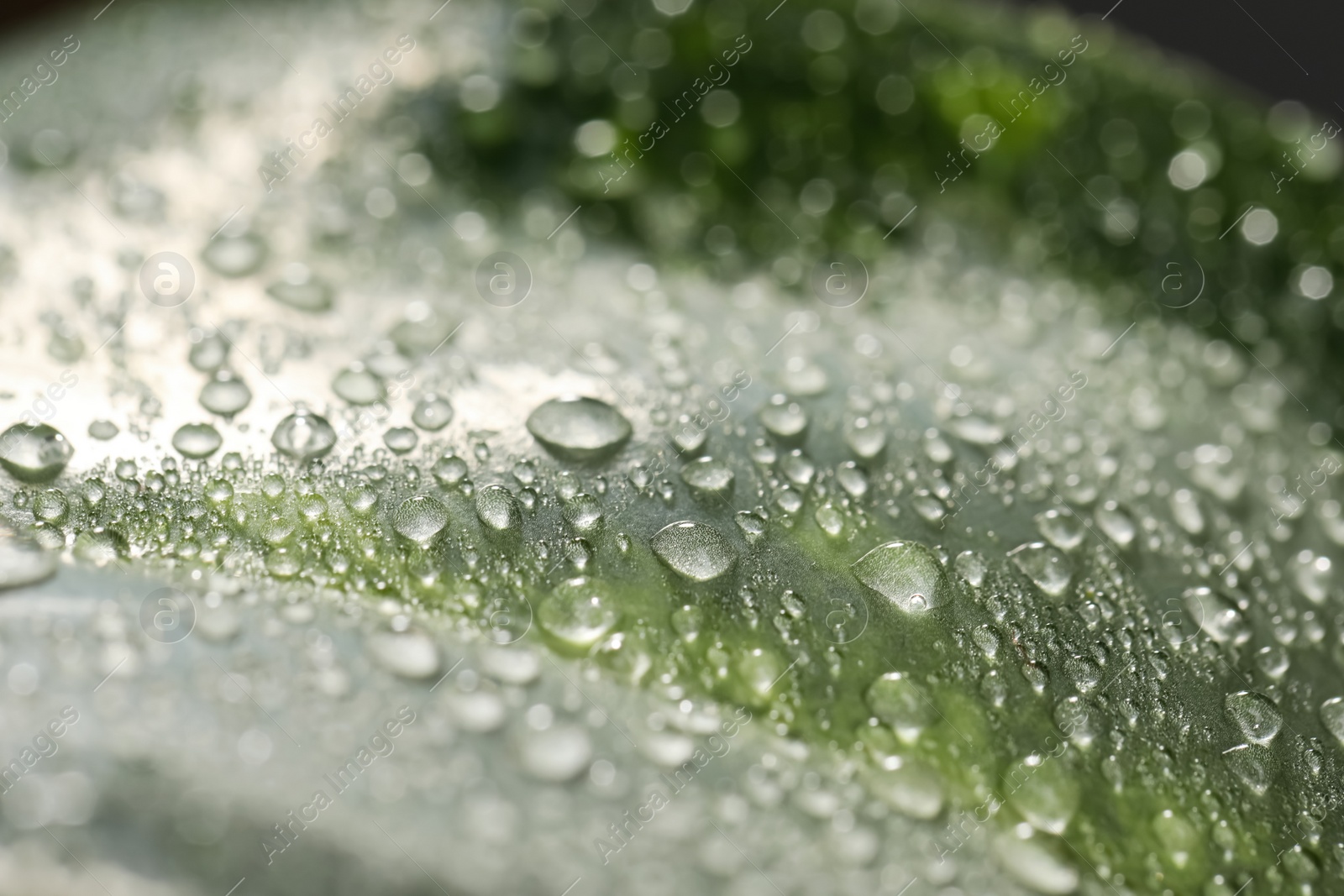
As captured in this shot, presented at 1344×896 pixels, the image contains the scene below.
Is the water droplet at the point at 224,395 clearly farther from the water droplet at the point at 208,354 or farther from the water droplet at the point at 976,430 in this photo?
the water droplet at the point at 976,430

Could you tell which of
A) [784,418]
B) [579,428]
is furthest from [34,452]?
[784,418]

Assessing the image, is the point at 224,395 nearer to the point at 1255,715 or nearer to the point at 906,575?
the point at 906,575

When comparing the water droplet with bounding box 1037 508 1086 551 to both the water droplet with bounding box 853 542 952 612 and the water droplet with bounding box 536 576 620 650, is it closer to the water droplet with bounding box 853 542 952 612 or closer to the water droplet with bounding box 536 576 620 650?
the water droplet with bounding box 853 542 952 612

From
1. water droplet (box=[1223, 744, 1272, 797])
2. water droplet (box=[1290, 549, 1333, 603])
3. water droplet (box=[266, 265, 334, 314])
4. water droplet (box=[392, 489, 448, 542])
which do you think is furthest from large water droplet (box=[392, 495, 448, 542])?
water droplet (box=[1290, 549, 1333, 603])

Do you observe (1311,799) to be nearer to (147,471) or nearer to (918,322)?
(918,322)

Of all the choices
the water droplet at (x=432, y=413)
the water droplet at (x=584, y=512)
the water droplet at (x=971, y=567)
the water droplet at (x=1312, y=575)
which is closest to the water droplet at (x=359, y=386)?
the water droplet at (x=432, y=413)

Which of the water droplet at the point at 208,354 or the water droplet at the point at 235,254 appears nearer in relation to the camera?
the water droplet at the point at 208,354
